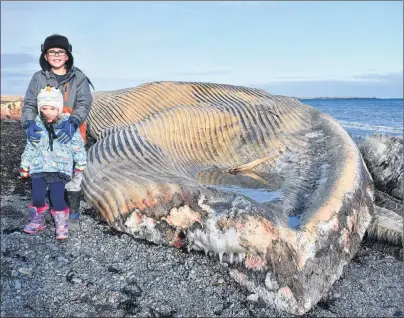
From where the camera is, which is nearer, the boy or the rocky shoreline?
the rocky shoreline

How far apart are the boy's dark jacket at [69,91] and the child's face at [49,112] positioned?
0.27 meters

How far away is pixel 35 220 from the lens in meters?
6.28

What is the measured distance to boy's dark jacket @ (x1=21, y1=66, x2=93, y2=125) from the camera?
20.5 feet

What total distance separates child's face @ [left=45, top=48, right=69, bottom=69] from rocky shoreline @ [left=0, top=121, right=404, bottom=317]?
2277 millimetres

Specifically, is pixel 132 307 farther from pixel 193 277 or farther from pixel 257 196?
pixel 257 196

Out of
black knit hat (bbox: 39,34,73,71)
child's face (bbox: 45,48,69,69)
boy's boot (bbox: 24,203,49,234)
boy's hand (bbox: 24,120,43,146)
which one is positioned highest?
black knit hat (bbox: 39,34,73,71)

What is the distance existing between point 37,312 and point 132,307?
922 millimetres

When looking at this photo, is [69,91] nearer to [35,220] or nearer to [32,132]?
[32,132]

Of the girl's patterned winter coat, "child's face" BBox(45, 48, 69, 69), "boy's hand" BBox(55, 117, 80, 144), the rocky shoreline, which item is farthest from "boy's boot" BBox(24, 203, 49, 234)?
"child's face" BBox(45, 48, 69, 69)

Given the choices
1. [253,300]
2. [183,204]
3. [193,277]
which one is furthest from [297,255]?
[183,204]

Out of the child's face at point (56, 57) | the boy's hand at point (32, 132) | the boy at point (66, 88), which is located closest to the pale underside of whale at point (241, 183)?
the boy at point (66, 88)

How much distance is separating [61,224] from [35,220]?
1.37ft

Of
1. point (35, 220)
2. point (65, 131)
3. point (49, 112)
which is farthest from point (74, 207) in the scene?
point (49, 112)

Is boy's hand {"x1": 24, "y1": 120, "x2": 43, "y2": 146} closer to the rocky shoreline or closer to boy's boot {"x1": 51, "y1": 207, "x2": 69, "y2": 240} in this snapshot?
boy's boot {"x1": 51, "y1": 207, "x2": 69, "y2": 240}
